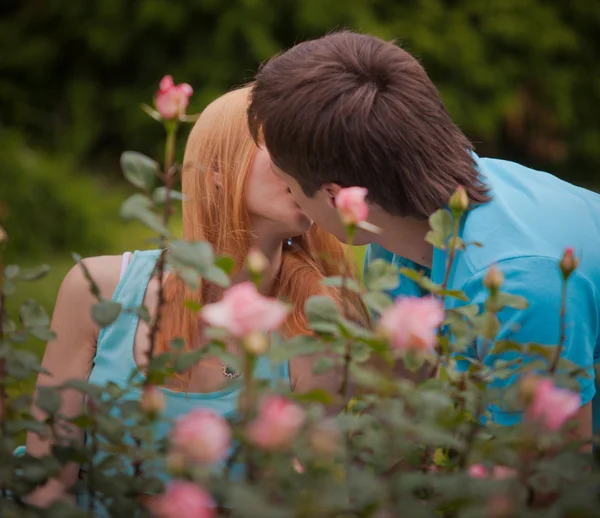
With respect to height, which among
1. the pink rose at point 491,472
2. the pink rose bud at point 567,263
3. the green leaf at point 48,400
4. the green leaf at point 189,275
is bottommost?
the green leaf at point 48,400

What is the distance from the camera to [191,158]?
180 centimetres

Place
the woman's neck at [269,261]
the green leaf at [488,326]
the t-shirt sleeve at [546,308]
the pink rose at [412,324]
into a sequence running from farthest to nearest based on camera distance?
the woman's neck at [269,261]
the t-shirt sleeve at [546,308]
the green leaf at [488,326]
the pink rose at [412,324]

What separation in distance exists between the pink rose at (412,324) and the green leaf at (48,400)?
32cm

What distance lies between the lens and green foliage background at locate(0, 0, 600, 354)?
6.36m

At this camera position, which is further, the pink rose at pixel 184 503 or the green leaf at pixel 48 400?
the green leaf at pixel 48 400

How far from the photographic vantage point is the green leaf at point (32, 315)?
2.92ft

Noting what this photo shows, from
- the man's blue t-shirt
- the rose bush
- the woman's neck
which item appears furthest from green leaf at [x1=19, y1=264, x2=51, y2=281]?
the woman's neck

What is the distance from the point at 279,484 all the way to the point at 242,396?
0.07m

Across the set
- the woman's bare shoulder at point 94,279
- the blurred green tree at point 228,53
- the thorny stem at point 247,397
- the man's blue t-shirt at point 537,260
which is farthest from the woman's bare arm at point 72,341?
the blurred green tree at point 228,53

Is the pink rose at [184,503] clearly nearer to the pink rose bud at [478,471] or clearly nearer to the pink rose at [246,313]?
the pink rose at [246,313]

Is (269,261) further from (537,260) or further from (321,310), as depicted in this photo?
(321,310)

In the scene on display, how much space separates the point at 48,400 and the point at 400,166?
852 millimetres

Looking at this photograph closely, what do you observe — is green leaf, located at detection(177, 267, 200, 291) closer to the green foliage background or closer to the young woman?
the young woman

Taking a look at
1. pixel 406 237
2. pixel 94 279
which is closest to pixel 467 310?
pixel 406 237
